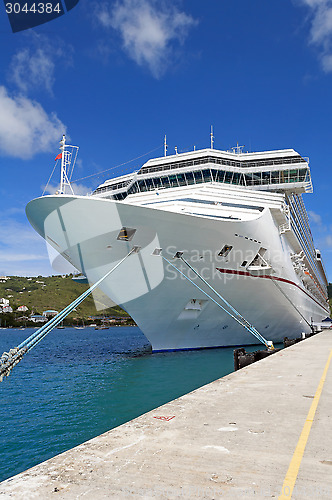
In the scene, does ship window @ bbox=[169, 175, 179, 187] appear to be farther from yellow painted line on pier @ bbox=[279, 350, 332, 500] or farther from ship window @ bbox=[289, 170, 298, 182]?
yellow painted line on pier @ bbox=[279, 350, 332, 500]

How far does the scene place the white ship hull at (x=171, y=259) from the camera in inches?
583

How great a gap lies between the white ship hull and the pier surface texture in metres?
9.55

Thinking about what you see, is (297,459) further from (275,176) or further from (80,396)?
(275,176)

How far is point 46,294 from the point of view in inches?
5463

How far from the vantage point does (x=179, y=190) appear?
2006 cm

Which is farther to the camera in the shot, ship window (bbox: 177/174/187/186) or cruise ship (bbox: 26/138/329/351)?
ship window (bbox: 177/174/187/186)

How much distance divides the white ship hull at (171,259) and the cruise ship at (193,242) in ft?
0.16

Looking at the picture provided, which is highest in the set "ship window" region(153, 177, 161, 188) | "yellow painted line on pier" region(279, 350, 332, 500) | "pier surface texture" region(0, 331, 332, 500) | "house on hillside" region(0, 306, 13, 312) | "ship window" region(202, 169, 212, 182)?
"house on hillside" region(0, 306, 13, 312)

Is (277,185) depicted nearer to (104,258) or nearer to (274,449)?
(104,258)

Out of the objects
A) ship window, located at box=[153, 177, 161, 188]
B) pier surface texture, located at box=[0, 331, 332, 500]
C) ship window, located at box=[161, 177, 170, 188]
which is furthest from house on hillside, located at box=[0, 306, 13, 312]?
pier surface texture, located at box=[0, 331, 332, 500]

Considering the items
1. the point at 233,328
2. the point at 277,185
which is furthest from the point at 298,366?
the point at 277,185

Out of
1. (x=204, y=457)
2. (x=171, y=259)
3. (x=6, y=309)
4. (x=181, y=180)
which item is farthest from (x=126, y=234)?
(x=6, y=309)

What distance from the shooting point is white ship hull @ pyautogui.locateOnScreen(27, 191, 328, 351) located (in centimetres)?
1480

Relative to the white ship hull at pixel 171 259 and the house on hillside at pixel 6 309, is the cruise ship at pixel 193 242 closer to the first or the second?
the white ship hull at pixel 171 259
